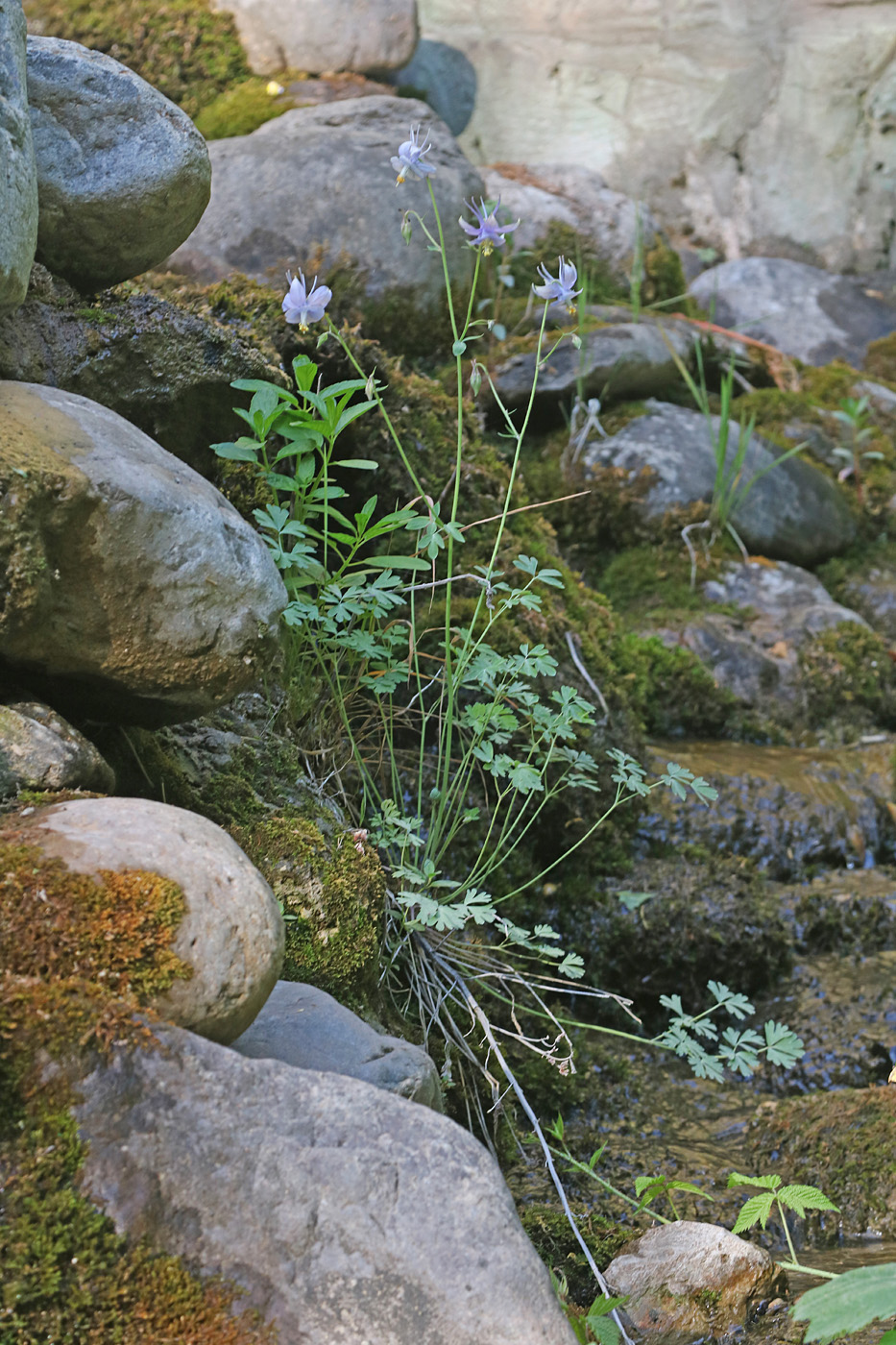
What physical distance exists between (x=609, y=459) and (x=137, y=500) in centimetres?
458

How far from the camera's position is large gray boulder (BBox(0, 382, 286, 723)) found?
177 cm

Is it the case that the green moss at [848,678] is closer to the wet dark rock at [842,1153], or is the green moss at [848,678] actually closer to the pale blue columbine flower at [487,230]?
the wet dark rock at [842,1153]

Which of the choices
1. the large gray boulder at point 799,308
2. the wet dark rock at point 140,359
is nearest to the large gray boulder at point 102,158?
the wet dark rock at point 140,359

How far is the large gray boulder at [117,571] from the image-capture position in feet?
5.82

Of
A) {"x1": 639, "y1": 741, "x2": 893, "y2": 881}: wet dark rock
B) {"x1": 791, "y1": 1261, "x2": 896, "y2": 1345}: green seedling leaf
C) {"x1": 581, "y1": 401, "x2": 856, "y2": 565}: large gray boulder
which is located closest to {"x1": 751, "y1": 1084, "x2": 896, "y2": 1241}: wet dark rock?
{"x1": 639, "y1": 741, "x2": 893, "y2": 881}: wet dark rock

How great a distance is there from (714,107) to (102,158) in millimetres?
8621

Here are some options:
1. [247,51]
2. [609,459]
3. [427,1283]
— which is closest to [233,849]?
[427,1283]

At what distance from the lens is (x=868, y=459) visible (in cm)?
700

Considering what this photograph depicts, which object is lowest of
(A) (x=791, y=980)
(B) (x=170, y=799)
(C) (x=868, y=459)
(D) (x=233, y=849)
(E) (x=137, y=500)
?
(A) (x=791, y=980)

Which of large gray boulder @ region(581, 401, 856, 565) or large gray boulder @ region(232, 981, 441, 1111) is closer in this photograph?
large gray boulder @ region(232, 981, 441, 1111)

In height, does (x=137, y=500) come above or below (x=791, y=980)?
above

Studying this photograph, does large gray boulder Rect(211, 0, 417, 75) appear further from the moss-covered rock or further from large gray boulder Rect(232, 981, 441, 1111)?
the moss-covered rock

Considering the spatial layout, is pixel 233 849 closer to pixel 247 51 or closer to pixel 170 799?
pixel 170 799

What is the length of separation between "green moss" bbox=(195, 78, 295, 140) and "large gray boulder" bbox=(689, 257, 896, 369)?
3.35 m
